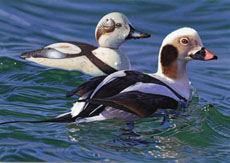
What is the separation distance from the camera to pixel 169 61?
6.61 m

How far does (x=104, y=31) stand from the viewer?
8.62 meters

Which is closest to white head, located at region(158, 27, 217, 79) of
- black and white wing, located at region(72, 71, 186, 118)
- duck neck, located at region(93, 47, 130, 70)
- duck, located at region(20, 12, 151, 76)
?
black and white wing, located at region(72, 71, 186, 118)

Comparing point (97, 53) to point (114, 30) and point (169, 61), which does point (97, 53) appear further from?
point (169, 61)

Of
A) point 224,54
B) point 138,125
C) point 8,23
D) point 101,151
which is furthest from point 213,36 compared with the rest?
point 101,151

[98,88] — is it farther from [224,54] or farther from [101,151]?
[224,54]

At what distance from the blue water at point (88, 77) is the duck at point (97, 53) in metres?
0.14

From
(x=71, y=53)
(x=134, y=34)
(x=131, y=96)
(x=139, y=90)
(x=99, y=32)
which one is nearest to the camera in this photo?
(x=131, y=96)

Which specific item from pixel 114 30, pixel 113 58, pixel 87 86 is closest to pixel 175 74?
pixel 87 86

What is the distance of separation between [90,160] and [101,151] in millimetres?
199

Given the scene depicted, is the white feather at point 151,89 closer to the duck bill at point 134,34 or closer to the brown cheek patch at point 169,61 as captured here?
the brown cheek patch at point 169,61

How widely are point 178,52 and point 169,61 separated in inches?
5.0

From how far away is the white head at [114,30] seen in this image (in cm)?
855

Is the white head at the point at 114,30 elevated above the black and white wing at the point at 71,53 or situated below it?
above

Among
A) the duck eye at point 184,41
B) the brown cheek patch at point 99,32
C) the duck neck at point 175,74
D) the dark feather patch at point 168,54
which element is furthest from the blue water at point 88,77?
the brown cheek patch at point 99,32
